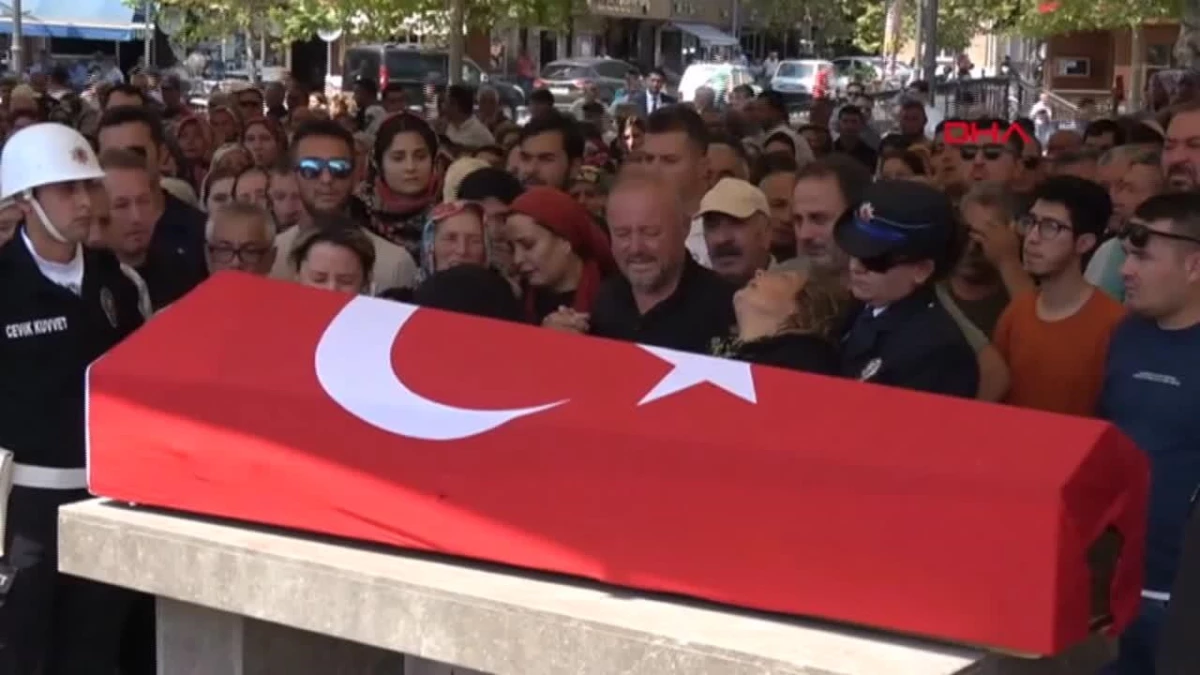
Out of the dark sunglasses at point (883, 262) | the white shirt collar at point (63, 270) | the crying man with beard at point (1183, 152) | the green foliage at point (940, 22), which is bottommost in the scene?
the white shirt collar at point (63, 270)

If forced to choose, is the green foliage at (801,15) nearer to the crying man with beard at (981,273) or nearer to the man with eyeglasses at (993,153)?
the man with eyeglasses at (993,153)

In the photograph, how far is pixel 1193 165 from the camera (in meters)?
6.57

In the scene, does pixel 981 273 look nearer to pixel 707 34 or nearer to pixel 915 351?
pixel 915 351

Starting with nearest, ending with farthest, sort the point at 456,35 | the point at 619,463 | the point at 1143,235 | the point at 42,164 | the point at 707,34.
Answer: the point at 619,463 → the point at 1143,235 → the point at 42,164 → the point at 456,35 → the point at 707,34

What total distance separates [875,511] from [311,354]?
1279 millimetres

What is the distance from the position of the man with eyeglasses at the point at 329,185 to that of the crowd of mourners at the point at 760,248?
1 cm

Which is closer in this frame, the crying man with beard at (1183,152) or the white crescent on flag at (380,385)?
the white crescent on flag at (380,385)

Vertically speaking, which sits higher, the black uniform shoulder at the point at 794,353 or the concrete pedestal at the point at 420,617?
the black uniform shoulder at the point at 794,353

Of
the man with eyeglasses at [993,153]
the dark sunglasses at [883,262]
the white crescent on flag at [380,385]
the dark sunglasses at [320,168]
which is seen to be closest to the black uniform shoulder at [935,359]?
the dark sunglasses at [883,262]

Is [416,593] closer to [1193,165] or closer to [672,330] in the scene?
[672,330]

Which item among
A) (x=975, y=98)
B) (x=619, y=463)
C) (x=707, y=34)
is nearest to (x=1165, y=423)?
(x=619, y=463)

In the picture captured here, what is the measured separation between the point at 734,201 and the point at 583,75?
3411cm

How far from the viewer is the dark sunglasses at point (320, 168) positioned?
6594 millimetres

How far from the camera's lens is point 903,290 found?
163 inches
